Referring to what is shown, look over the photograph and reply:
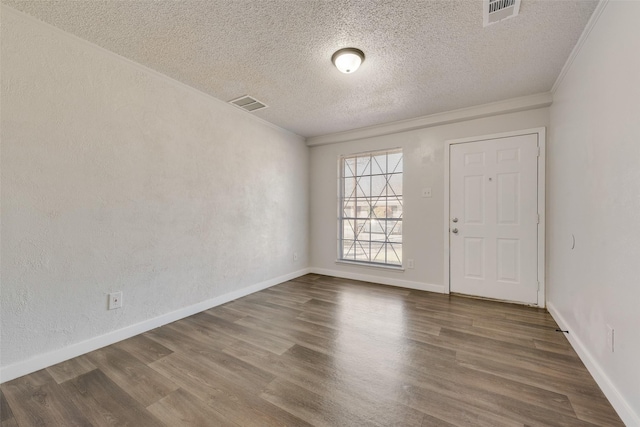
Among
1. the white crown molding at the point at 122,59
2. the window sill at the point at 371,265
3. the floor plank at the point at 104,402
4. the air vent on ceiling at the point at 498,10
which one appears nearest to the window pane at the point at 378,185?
the window sill at the point at 371,265

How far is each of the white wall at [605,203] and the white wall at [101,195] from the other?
10.8ft

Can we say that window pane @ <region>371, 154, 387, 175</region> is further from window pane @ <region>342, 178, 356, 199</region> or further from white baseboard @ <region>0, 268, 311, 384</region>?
white baseboard @ <region>0, 268, 311, 384</region>

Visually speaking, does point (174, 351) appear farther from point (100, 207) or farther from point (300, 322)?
point (100, 207)

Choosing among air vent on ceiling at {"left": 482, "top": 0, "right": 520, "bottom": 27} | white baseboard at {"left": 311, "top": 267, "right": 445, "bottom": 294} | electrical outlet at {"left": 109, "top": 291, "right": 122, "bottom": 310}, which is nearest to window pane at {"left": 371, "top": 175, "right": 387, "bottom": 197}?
white baseboard at {"left": 311, "top": 267, "right": 445, "bottom": 294}

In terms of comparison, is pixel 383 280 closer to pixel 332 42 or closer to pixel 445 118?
pixel 445 118

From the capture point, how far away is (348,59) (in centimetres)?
213

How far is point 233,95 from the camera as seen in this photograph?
292cm

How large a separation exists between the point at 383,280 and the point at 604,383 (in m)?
2.49

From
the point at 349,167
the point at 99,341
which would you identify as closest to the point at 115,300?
the point at 99,341

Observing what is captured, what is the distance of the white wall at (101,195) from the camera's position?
1.74 meters

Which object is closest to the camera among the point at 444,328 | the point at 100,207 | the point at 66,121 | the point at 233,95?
the point at 66,121

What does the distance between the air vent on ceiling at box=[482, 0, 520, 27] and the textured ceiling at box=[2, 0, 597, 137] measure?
42 millimetres

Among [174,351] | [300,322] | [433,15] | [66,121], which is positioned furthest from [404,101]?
[174,351]

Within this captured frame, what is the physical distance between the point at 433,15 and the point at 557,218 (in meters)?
2.28
